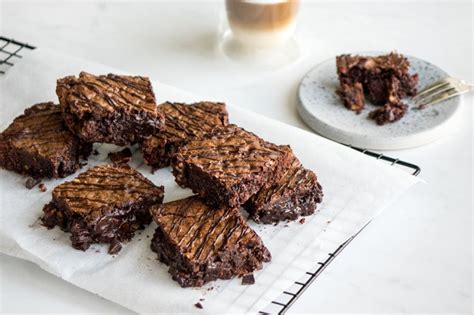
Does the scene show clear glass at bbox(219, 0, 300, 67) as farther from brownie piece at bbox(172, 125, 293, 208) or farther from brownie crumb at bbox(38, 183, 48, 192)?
brownie crumb at bbox(38, 183, 48, 192)

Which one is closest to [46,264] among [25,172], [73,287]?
[73,287]

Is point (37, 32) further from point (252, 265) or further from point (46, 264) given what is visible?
point (252, 265)

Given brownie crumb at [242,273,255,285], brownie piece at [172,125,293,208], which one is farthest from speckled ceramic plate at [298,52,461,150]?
brownie crumb at [242,273,255,285]

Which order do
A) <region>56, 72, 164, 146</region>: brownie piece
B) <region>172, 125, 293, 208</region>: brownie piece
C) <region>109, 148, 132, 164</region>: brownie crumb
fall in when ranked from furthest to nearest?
1. <region>109, 148, 132, 164</region>: brownie crumb
2. <region>56, 72, 164, 146</region>: brownie piece
3. <region>172, 125, 293, 208</region>: brownie piece

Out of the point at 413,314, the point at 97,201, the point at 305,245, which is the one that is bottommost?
the point at 413,314

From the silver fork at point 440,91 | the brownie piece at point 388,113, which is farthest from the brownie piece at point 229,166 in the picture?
the silver fork at point 440,91

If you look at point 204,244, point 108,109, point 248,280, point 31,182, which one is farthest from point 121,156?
point 248,280
